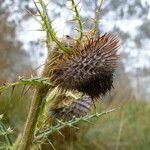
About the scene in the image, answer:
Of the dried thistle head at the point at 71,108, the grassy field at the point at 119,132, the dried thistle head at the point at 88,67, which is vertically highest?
the dried thistle head at the point at 88,67

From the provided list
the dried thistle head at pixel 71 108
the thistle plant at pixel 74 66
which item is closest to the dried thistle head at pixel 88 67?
the thistle plant at pixel 74 66

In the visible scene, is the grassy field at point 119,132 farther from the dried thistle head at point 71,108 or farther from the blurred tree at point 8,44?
the dried thistle head at point 71,108

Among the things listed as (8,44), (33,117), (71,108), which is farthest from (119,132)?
(33,117)

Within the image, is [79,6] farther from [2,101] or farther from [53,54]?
[2,101]

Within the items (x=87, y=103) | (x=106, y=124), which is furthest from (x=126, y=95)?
(x=87, y=103)

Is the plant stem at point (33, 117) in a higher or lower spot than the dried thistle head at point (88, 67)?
lower

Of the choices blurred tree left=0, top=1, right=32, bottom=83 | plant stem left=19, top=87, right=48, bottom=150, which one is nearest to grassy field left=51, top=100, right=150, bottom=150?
blurred tree left=0, top=1, right=32, bottom=83

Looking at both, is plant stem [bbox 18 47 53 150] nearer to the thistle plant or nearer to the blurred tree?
the thistle plant

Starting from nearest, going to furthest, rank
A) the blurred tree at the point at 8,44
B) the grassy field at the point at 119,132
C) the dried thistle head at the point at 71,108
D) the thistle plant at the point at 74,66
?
the thistle plant at the point at 74,66 → the dried thistle head at the point at 71,108 → the grassy field at the point at 119,132 → the blurred tree at the point at 8,44
